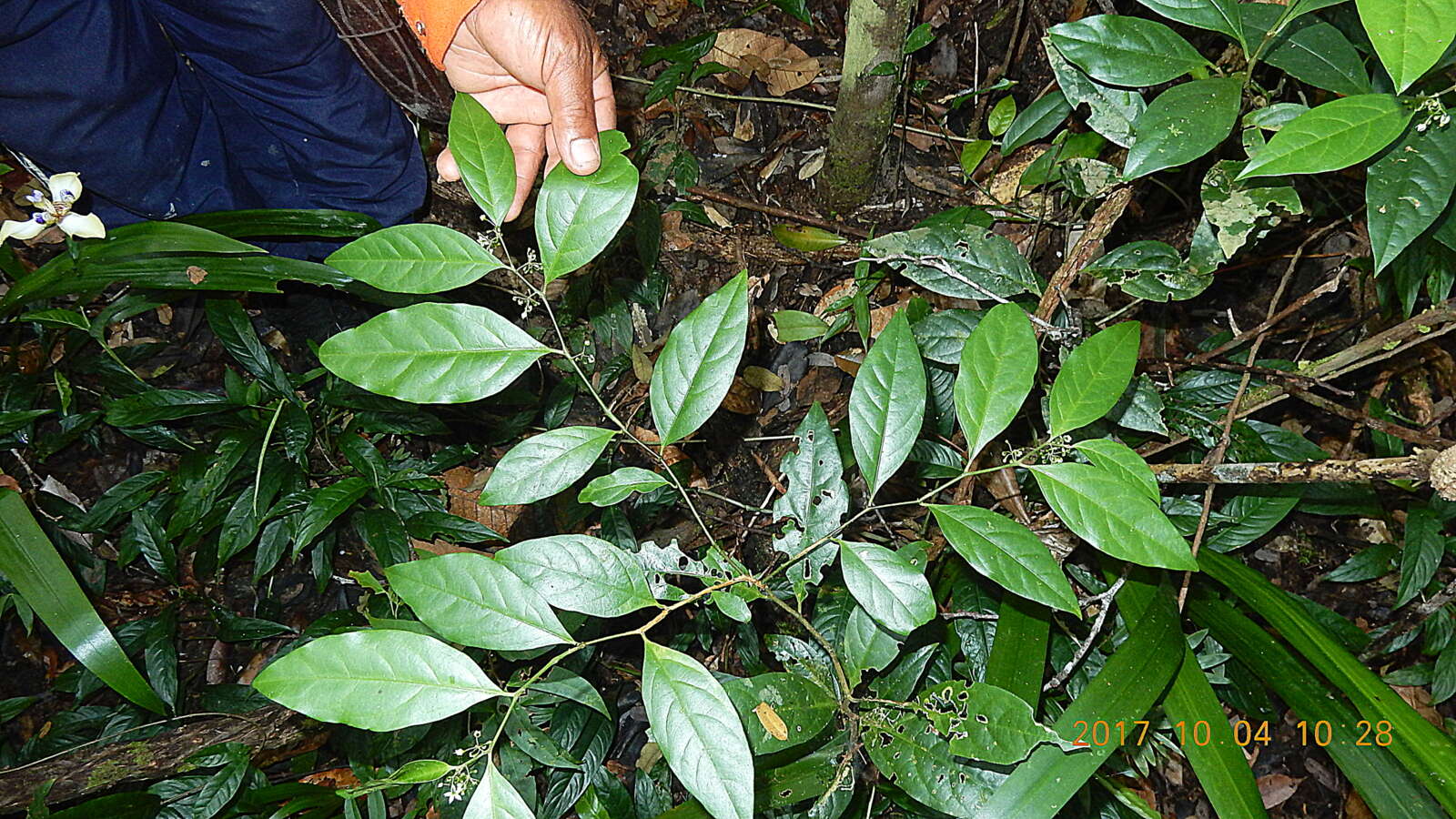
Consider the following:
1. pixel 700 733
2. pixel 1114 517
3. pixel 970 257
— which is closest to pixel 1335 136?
pixel 1114 517

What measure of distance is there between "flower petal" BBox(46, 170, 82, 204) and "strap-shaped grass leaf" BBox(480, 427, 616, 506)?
0.81 meters

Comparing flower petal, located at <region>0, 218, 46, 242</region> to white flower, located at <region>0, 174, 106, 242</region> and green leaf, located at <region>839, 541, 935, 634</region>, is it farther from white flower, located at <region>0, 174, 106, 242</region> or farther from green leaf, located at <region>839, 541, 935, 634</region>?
green leaf, located at <region>839, 541, 935, 634</region>

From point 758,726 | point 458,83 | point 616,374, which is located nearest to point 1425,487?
point 758,726

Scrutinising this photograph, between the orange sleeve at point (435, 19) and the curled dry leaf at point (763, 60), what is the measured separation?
0.94 m

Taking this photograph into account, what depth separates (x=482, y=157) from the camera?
755 mm

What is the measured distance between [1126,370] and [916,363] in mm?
203

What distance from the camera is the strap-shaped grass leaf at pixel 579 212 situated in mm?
730

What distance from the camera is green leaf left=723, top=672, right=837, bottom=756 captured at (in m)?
0.89

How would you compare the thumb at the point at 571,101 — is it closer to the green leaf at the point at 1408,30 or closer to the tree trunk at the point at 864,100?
the tree trunk at the point at 864,100

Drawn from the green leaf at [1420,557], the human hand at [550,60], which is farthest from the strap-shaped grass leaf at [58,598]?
the green leaf at [1420,557]

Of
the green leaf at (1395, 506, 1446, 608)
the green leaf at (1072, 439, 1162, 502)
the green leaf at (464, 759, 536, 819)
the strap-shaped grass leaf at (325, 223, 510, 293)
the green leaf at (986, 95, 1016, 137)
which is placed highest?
the strap-shaped grass leaf at (325, 223, 510, 293)

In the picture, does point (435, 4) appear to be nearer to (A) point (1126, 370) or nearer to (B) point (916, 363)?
(B) point (916, 363)

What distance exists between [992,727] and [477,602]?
1.69 feet

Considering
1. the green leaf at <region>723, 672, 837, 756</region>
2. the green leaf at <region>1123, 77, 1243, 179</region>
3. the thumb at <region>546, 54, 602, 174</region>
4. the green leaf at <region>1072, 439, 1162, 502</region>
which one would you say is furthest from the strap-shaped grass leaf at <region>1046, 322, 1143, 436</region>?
the thumb at <region>546, 54, 602, 174</region>
